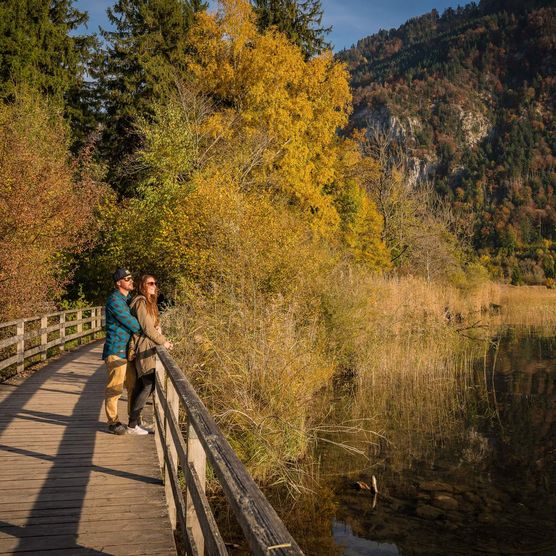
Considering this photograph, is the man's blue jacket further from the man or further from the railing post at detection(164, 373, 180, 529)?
the railing post at detection(164, 373, 180, 529)

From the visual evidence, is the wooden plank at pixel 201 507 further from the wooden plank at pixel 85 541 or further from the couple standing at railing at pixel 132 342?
the couple standing at railing at pixel 132 342

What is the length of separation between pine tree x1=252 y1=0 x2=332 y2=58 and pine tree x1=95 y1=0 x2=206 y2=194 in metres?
4.71

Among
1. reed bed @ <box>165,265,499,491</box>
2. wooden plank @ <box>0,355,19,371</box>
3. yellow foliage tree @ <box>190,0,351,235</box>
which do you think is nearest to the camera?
reed bed @ <box>165,265,499,491</box>

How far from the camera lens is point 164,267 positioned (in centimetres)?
2059

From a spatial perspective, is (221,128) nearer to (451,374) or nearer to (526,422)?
(451,374)

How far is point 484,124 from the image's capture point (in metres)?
160

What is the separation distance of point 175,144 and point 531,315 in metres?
20.0

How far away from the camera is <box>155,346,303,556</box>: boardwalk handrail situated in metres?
2.15

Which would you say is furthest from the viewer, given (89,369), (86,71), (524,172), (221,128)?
(524,172)

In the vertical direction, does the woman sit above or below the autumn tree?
below

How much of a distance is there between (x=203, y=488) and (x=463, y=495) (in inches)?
220

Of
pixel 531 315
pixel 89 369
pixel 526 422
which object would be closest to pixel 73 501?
pixel 89 369

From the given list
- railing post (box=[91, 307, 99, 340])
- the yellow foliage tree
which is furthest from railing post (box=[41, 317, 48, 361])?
the yellow foliage tree

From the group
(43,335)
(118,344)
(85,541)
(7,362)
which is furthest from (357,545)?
(43,335)
